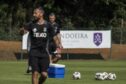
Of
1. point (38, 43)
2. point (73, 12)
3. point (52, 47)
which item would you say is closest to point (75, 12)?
point (73, 12)

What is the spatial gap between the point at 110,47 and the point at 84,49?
6.01 feet

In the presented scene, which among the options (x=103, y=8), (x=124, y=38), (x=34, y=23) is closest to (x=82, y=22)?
(x=103, y=8)

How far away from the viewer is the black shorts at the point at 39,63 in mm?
15156

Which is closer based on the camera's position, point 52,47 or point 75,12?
point 52,47

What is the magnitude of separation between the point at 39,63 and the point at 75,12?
1795 inches

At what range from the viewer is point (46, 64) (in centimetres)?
1530

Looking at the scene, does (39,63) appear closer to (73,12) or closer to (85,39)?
(85,39)

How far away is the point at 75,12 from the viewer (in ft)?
199

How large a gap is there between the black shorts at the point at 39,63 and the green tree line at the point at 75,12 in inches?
1683

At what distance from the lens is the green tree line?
5916cm

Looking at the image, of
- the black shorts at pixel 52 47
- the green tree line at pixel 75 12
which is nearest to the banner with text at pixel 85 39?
the black shorts at pixel 52 47

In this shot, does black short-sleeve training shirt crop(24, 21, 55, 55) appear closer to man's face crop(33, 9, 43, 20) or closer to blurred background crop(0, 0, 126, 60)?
man's face crop(33, 9, 43, 20)

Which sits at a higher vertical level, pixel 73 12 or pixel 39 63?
pixel 73 12

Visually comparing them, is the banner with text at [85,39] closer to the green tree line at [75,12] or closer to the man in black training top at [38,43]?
the green tree line at [75,12]
